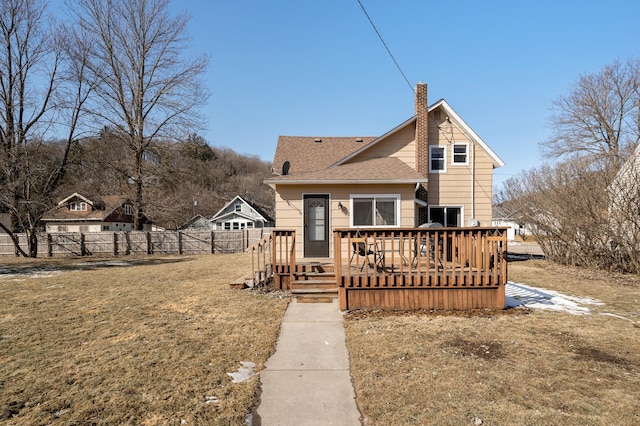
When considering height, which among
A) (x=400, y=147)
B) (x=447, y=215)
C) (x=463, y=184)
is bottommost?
(x=447, y=215)

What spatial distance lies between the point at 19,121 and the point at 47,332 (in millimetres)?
22002

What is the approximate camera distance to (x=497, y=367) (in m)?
3.73

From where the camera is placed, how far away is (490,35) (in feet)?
36.8

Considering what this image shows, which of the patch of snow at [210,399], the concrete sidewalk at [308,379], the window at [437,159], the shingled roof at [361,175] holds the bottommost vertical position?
the concrete sidewalk at [308,379]

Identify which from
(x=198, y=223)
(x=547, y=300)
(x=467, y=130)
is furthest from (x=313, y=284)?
(x=198, y=223)

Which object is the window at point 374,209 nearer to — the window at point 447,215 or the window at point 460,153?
the window at point 447,215

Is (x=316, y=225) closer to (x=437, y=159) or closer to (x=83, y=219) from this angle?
(x=437, y=159)

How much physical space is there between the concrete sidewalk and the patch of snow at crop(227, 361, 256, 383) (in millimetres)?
138

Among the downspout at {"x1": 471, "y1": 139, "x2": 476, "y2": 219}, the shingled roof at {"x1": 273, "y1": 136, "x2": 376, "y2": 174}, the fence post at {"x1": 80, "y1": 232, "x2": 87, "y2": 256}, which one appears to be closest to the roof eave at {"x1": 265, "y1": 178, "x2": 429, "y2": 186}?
the shingled roof at {"x1": 273, "y1": 136, "x2": 376, "y2": 174}

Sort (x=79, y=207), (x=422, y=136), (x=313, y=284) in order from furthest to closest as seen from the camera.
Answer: (x=79, y=207), (x=422, y=136), (x=313, y=284)

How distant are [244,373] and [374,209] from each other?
738 cm

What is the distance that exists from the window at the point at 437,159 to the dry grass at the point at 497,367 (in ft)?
23.4

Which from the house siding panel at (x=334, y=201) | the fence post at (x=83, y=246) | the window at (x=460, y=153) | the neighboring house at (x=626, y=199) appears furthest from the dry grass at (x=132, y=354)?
the fence post at (x=83, y=246)

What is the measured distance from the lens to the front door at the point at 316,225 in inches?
409
